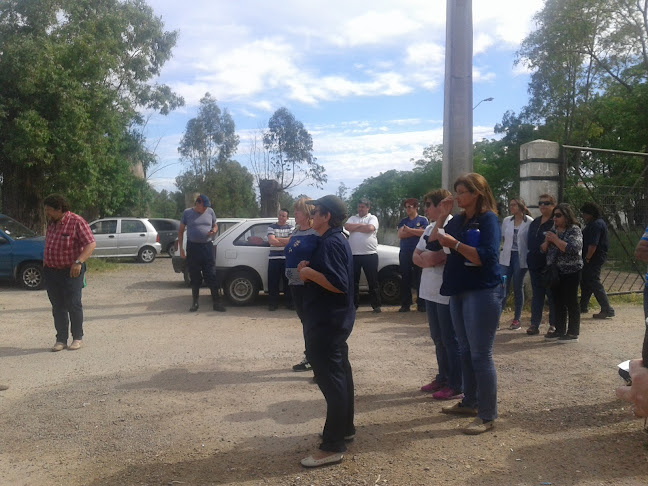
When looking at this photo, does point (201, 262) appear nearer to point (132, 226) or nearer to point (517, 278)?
point (517, 278)

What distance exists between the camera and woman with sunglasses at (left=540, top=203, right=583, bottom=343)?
7535 mm

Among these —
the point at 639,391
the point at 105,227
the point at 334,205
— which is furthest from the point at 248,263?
the point at 105,227

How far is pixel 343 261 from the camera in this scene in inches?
172

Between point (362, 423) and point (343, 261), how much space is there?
1393mm

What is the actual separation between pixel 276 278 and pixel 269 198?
867cm

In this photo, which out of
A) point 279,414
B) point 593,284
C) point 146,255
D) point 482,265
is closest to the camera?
point 482,265

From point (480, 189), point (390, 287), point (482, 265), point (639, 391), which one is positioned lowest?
point (390, 287)

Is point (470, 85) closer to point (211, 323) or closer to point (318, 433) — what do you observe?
point (211, 323)

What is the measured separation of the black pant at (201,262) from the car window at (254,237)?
33.9 inches

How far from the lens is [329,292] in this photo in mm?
4289

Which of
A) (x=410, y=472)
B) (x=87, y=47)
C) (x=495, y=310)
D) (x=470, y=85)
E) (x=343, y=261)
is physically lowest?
(x=410, y=472)

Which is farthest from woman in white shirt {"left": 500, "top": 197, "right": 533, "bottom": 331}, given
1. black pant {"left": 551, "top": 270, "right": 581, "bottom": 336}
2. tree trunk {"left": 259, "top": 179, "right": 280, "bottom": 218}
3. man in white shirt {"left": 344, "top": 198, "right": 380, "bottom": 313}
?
tree trunk {"left": 259, "top": 179, "right": 280, "bottom": 218}

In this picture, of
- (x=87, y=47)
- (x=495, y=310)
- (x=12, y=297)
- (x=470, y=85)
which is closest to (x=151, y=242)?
(x=87, y=47)

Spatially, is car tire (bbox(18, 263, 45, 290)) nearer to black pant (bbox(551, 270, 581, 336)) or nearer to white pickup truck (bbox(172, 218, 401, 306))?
white pickup truck (bbox(172, 218, 401, 306))
